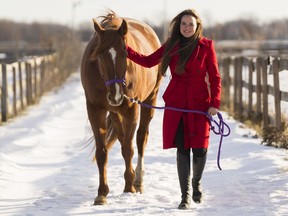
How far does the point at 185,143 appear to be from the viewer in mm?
5160

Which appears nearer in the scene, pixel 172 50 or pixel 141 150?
pixel 172 50

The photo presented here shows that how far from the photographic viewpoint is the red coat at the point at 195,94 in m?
5.11

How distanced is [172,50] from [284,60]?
380 centimetres

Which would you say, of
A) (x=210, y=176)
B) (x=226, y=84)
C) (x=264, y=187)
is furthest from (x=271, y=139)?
(x=226, y=84)

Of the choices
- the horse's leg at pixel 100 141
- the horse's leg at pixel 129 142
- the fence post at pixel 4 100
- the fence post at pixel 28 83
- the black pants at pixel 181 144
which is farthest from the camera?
the fence post at pixel 28 83

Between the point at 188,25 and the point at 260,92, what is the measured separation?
562 centimetres

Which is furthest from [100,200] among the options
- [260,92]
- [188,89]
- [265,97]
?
[260,92]

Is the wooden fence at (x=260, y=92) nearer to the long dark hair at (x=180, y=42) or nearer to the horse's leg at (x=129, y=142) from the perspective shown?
the horse's leg at (x=129, y=142)

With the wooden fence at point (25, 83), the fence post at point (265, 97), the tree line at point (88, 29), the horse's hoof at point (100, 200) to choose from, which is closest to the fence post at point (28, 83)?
the wooden fence at point (25, 83)

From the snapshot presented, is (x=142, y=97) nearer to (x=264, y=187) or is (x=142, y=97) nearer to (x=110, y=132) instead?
(x=110, y=132)

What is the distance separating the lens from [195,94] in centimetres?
512

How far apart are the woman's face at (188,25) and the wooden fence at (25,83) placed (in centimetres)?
773

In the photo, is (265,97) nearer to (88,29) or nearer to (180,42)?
(180,42)

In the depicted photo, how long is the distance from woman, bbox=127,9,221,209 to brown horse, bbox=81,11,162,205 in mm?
443
